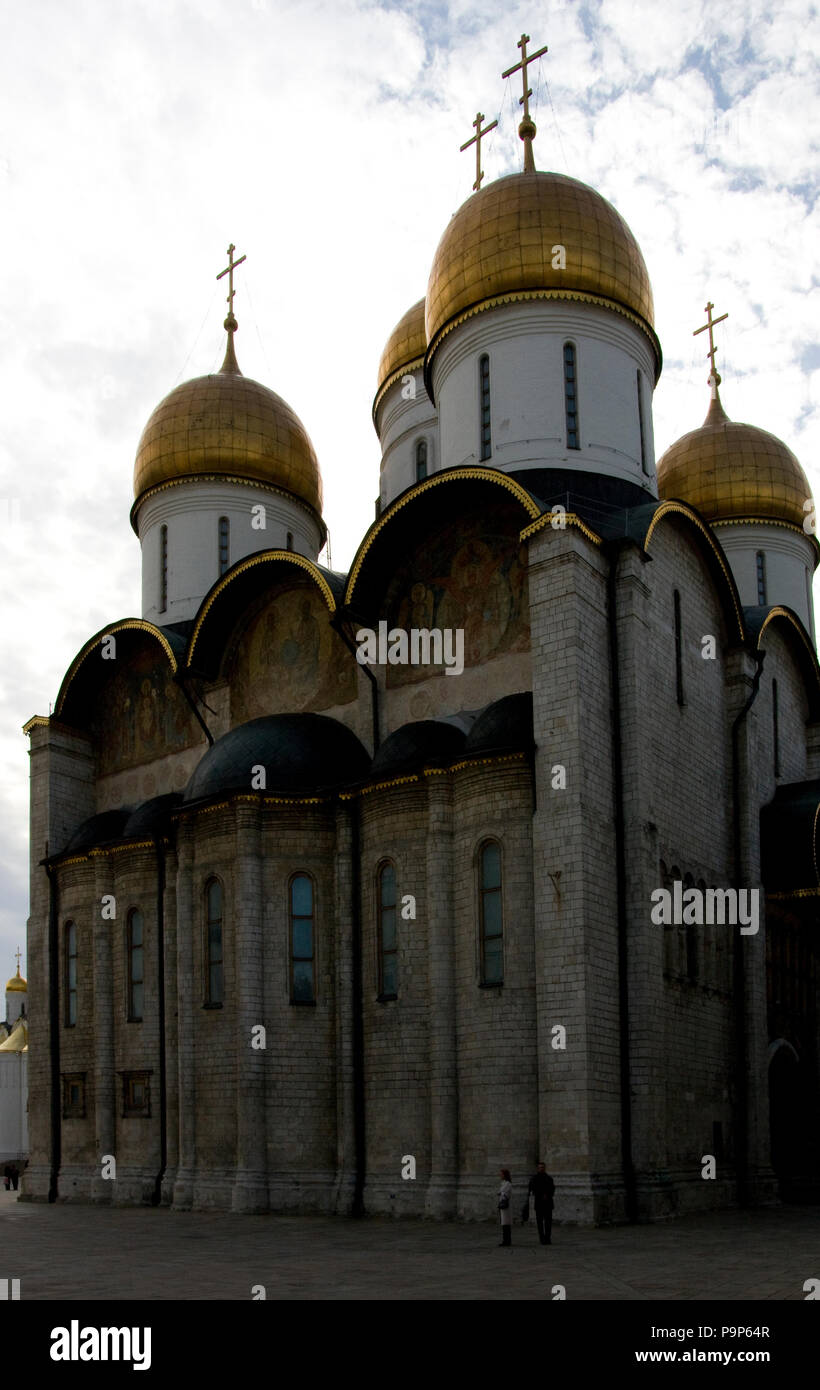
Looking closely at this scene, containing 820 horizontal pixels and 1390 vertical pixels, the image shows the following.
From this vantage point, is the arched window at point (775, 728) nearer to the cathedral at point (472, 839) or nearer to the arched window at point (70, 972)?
the cathedral at point (472, 839)

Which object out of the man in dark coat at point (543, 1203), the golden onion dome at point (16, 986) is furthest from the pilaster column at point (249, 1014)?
the golden onion dome at point (16, 986)

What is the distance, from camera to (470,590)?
59.1 feet

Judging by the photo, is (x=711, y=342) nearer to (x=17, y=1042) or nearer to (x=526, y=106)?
(x=526, y=106)

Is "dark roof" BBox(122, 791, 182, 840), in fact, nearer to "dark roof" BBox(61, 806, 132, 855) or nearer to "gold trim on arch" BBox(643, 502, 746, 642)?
"dark roof" BBox(61, 806, 132, 855)

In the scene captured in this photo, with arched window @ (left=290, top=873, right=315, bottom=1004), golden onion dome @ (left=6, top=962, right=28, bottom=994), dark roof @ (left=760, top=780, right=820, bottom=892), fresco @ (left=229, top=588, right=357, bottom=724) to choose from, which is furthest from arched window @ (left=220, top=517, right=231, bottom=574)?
golden onion dome @ (left=6, top=962, right=28, bottom=994)

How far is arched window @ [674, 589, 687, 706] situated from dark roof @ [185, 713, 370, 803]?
13.5 ft

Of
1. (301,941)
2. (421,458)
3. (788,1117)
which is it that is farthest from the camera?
(421,458)

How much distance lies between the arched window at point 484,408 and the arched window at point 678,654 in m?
3.52

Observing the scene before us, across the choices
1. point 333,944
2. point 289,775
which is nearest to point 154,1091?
point 333,944

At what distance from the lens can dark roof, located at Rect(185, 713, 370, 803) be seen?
1780 cm

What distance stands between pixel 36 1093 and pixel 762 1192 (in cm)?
1073

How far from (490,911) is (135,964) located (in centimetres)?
650

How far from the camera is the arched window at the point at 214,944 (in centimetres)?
1784

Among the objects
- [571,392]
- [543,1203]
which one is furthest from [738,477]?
[543,1203]
